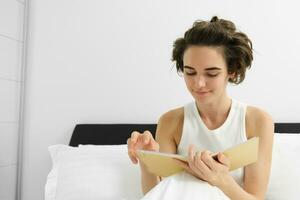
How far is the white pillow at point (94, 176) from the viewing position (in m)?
1.40

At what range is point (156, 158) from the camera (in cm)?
97

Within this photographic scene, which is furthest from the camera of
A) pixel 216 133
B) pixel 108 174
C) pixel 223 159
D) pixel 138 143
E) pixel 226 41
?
pixel 108 174

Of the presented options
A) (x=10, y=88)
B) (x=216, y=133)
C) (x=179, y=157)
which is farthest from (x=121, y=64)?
(x=179, y=157)

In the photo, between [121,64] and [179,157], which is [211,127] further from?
[121,64]

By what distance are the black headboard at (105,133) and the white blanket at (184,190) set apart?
0.87 m

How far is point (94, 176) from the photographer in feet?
4.75

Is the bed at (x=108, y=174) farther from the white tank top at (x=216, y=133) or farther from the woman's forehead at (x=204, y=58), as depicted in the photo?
the woman's forehead at (x=204, y=58)

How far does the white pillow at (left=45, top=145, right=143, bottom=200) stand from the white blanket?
17.4 inches

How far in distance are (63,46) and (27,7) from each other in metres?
0.28

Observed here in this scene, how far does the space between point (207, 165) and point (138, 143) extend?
222 mm

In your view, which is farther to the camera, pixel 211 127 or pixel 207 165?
pixel 211 127

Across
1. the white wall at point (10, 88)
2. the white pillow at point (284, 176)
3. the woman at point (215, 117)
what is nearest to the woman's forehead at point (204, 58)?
the woman at point (215, 117)

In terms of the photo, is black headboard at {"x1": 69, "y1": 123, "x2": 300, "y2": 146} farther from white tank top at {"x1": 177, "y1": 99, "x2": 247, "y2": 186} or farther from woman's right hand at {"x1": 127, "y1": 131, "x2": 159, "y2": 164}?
woman's right hand at {"x1": 127, "y1": 131, "x2": 159, "y2": 164}

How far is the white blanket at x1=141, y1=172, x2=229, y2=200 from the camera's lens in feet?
3.07
